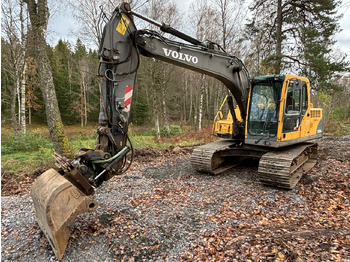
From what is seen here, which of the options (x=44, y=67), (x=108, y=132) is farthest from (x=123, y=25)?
(x=44, y=67)

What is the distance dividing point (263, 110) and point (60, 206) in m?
4.82

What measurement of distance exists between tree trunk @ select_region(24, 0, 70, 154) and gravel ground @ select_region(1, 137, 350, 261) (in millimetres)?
2708

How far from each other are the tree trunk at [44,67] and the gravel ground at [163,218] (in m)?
2.71

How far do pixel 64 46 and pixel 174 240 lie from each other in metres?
37.7

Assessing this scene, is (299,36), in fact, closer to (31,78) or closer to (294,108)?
(294,108)

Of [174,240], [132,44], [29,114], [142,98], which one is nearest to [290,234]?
[174,240]

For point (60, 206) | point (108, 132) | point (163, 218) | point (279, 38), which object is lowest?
point (163, 218)

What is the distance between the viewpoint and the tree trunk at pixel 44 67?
682cm

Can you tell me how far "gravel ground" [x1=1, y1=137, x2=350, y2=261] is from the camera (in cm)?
293

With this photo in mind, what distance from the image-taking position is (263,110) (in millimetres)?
5504

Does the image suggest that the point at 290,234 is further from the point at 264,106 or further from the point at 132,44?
the point at 132,44

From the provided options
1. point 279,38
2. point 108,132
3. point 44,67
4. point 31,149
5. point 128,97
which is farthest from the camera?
point 279,38

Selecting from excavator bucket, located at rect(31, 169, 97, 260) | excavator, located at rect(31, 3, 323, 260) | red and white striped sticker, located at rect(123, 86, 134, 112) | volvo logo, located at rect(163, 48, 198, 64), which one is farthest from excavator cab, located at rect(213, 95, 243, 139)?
excavator bucket, located at rect(31, 169, 97, 260)

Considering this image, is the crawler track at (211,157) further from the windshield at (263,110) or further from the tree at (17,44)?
the tree at (17,44)
